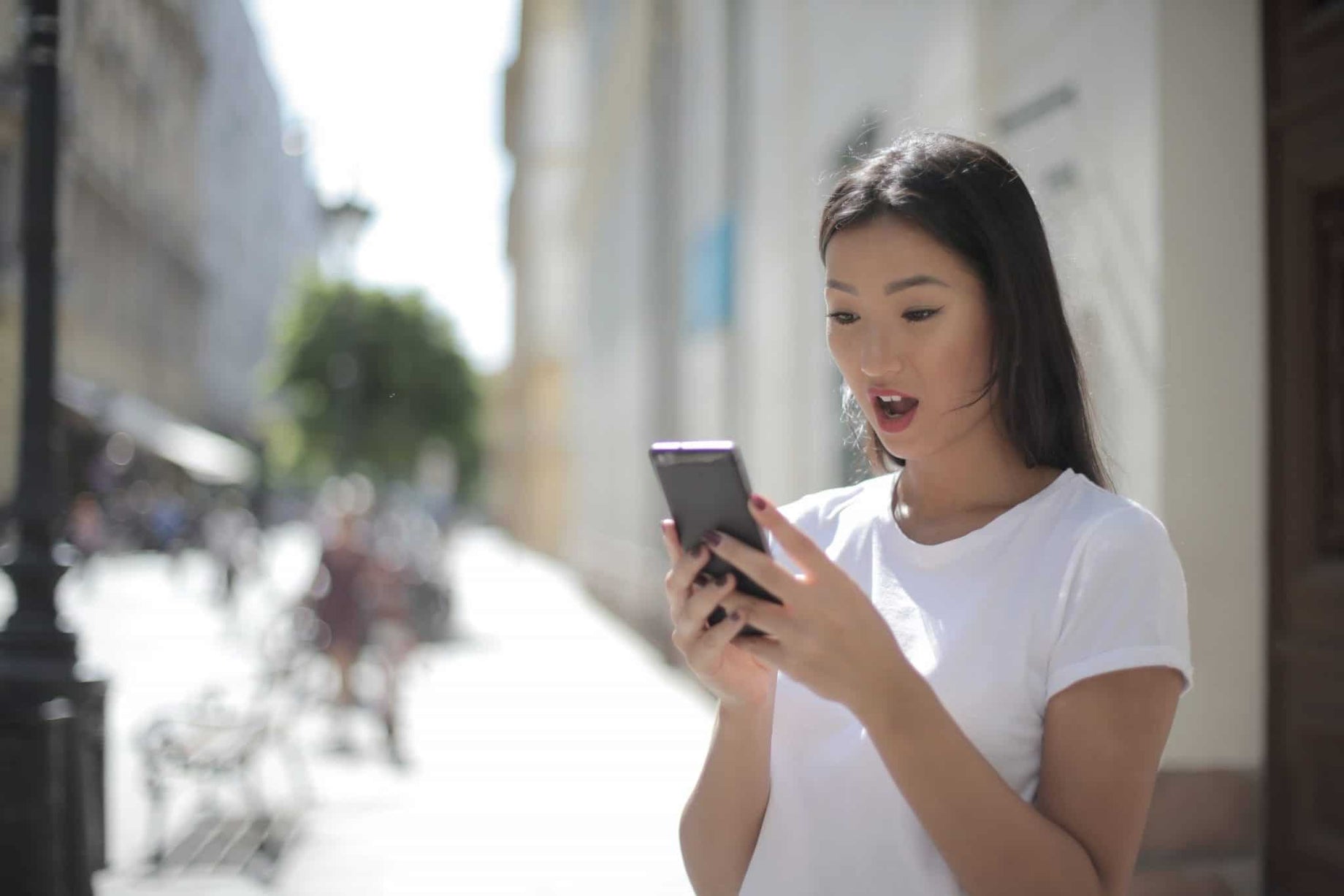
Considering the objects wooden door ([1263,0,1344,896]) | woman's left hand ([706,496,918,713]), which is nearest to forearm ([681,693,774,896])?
woman's left hand ([706,496,918,713])

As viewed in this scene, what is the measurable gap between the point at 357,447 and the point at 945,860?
37.9 metres

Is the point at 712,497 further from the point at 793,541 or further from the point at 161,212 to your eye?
the point at 161,212

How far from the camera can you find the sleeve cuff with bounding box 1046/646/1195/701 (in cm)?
147

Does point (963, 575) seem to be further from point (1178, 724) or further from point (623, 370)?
point (623, 370)

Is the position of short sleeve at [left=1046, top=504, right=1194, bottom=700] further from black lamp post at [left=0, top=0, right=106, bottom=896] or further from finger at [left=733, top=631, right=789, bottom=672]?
black lamp post at [left=0, top=0, right=106, bottom=896]

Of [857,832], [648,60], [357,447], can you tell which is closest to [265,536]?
[357,447]

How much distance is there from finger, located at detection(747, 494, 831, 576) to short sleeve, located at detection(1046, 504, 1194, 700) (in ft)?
0.97

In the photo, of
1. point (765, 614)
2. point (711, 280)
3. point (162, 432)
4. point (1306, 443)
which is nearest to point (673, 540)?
point (765, 614)

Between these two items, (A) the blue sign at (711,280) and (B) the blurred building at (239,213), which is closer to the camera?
(A) the blue sign at (711,280)

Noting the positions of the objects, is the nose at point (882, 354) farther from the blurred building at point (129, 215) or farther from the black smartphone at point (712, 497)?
the blurred building at point (129, 215)

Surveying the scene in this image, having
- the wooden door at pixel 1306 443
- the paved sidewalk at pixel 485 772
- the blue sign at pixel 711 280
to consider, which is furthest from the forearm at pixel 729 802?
the blue sign at pixel 711 280

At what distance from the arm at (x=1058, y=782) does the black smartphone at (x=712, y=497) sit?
20 centimetres

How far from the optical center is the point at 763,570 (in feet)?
4.79

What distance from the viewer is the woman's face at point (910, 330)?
1.64 meters
